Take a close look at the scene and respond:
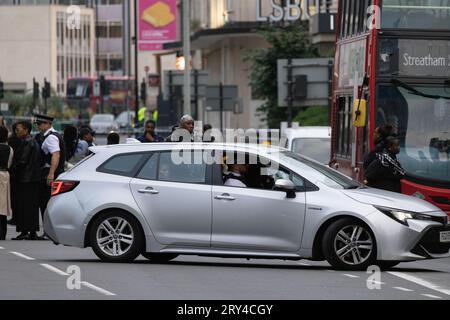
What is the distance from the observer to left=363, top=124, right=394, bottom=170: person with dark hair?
69.2 ft

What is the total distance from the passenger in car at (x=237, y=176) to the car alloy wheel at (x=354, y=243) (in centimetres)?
129

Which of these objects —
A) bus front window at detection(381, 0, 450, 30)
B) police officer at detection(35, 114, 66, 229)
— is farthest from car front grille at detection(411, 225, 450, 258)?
police officer at detection(35, 114, 66, 229)

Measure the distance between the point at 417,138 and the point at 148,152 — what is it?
17.7 feet

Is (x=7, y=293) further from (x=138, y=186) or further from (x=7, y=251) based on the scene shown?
(x=7, y=251)

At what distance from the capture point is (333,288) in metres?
15.4

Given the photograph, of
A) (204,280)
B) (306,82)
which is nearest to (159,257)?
(204,280)

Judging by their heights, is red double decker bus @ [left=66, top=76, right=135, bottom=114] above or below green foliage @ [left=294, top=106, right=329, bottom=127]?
below

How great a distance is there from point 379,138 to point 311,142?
839 cm

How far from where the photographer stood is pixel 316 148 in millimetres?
29625

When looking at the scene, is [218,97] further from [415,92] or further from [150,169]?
[150,169]

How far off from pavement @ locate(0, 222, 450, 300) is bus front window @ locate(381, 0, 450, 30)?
3813 mm

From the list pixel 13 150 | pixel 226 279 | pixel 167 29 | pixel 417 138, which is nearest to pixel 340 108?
pixel 417 138

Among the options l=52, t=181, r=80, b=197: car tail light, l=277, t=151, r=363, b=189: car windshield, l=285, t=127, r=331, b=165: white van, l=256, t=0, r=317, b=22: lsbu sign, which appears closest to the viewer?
l=277, t=151, r=363, b=189: car windshield

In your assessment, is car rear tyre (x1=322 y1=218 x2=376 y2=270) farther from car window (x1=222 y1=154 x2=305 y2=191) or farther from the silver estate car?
car window (x1=222 y1=154 x2=305 y2=191)
